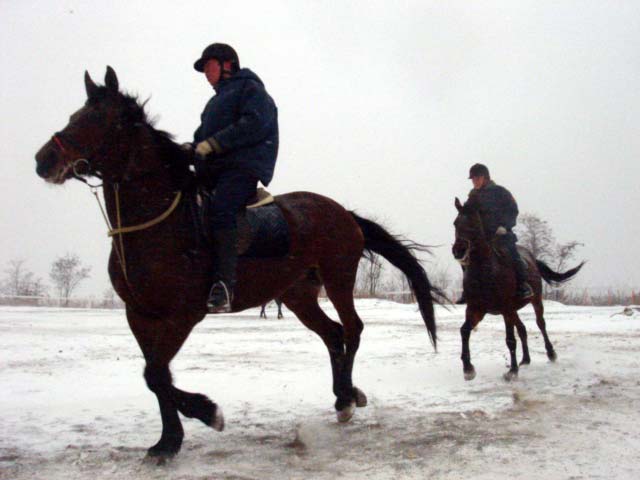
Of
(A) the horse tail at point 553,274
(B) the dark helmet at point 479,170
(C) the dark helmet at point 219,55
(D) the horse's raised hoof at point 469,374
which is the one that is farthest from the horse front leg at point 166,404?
(A) the horse tail at point 553,274

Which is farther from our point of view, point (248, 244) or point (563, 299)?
point (563, 299)

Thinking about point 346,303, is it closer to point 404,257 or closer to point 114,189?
point 404,257

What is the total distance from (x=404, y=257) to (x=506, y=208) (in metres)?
3.49

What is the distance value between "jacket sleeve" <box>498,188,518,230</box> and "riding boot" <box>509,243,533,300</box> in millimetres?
437

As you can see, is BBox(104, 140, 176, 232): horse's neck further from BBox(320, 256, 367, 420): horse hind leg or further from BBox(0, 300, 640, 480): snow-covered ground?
BBox(320, 256, 367, 420): horse hind leg

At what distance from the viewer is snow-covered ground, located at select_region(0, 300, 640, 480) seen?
370 cm

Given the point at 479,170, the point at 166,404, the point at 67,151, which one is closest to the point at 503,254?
the point at 479,170

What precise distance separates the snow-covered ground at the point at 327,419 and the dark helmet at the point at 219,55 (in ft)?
9.94

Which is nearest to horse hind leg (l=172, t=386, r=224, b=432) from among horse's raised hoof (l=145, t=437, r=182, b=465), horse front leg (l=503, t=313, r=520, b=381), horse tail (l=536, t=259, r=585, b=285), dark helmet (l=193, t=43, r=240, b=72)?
horse's raised hoof (l=145, t=437, r=182, b=465)

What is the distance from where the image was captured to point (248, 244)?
461 cm

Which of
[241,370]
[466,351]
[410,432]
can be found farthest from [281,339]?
[410,432]

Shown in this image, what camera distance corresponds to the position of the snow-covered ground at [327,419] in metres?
3.70

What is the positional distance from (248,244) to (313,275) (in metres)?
1.31

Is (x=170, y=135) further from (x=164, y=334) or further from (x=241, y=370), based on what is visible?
(x=241, y=370)
